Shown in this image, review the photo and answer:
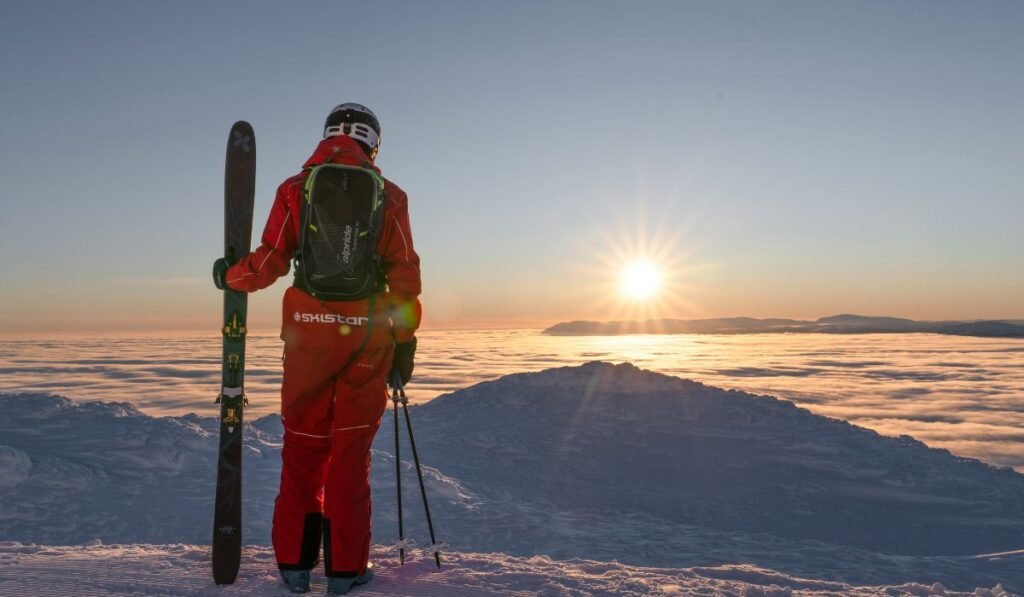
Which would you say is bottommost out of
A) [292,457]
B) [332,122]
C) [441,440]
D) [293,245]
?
[441,440]

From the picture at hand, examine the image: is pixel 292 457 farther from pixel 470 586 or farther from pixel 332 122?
pixel 332 122

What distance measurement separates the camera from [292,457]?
3336 mm

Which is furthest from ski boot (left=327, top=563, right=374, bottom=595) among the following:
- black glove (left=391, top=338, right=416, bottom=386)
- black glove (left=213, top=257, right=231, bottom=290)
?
black glove (left=213, top=257, right=231, bottom=290)

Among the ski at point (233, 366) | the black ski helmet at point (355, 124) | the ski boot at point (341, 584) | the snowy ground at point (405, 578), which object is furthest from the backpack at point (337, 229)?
the snowy ground at point (405, 578)

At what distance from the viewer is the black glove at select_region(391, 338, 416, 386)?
3.55 m

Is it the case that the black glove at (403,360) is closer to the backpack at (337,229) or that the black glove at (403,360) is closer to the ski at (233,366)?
the backpack at (337,229)

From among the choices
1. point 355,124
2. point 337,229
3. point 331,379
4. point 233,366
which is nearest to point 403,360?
point 331,379

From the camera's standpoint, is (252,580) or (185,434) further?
(185,434)

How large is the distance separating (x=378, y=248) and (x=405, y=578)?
1.75 metres

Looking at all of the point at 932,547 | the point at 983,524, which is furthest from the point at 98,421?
the point at 983,524

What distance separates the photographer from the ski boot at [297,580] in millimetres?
3174

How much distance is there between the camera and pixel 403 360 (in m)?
3.57

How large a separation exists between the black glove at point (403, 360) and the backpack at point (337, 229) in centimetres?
42

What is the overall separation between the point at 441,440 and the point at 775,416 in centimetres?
864
